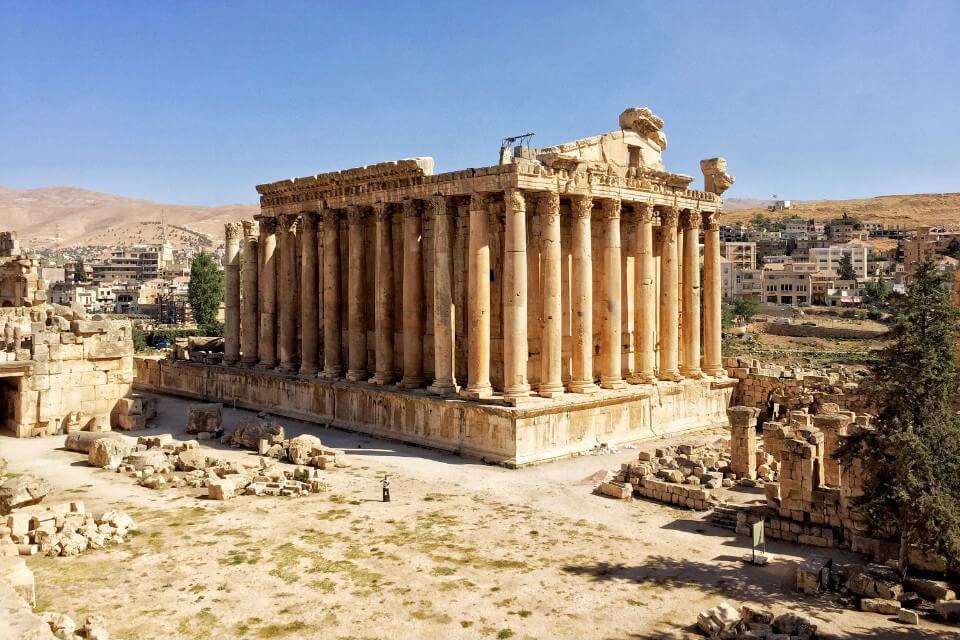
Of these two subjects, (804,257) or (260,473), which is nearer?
(260,473)

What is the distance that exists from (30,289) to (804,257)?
407ft

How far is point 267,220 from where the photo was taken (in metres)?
34.2

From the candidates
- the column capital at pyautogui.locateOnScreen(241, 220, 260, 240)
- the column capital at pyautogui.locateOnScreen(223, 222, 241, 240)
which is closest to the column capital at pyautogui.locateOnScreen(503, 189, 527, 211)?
the column capital at pyautogui.locateOnScreen(241, 220, 260, 240)

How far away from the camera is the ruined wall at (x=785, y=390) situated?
27.3 meters

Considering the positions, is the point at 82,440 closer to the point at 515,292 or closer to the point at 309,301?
the point at 309,301

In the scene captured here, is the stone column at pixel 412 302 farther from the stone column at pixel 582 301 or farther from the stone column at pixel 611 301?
the stone column at pixel 611 301

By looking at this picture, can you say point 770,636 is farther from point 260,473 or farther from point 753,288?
point 753,288

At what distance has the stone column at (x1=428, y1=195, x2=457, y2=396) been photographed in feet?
81.8

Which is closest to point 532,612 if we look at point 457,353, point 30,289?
point 457,353

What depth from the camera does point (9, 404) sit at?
2878 centimetres

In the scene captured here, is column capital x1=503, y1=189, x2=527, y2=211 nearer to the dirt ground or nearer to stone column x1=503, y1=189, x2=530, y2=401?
stone column x1=503, y1=189, x2=530, y2=401

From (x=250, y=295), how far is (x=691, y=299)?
20623mm

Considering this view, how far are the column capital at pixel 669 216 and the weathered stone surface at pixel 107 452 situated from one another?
819 inches

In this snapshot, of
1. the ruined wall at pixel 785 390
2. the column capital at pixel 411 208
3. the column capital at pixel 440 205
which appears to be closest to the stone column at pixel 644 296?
the ruined wall at pixel 785 390
